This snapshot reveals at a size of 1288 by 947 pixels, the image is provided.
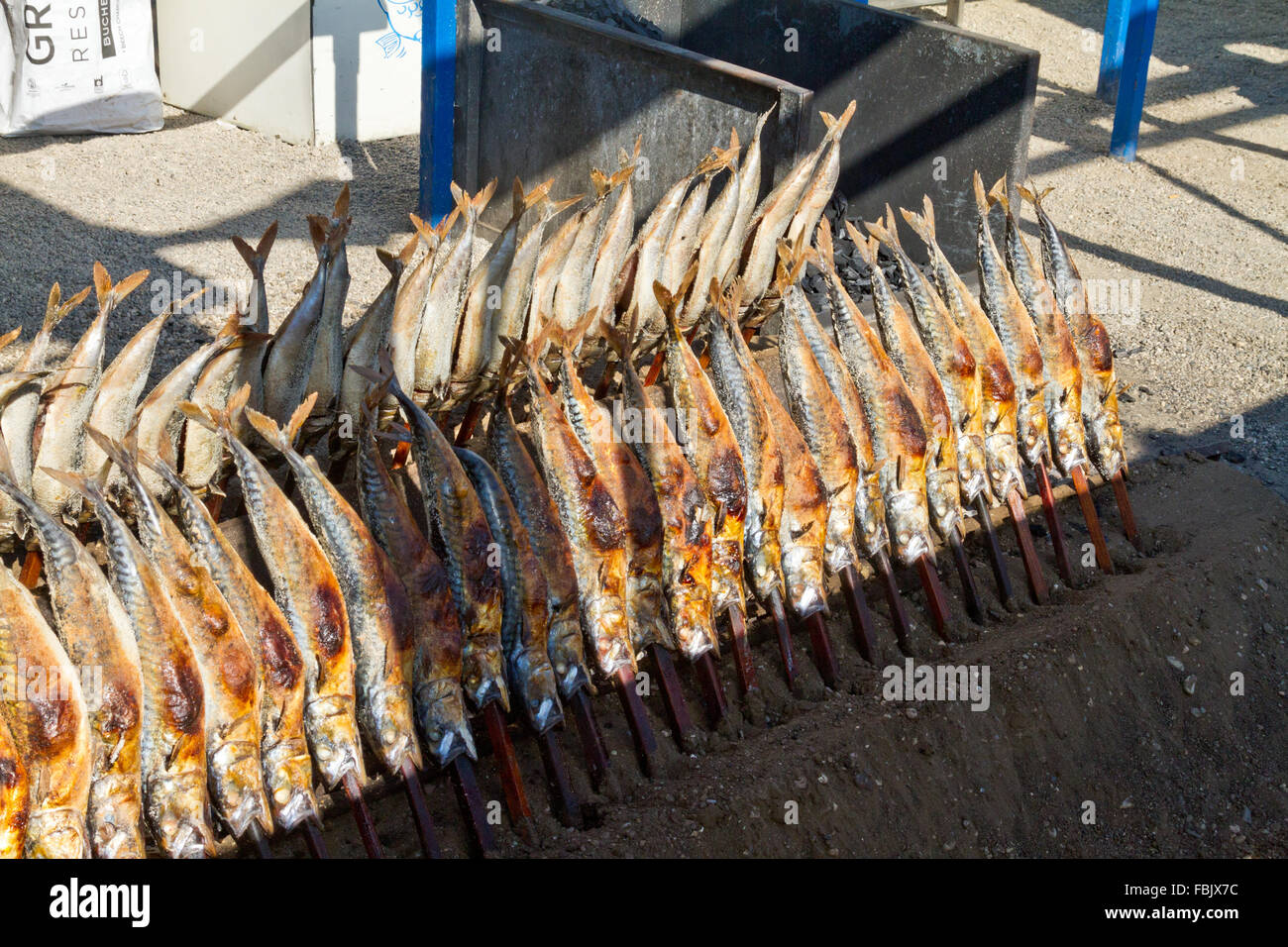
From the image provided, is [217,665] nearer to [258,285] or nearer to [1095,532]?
[258,285]

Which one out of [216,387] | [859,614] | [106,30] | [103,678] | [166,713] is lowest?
[859,614]

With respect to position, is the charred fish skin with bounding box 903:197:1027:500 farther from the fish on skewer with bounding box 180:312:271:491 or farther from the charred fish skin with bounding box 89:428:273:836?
the charred fish skin with bounding box 89:428:273:836

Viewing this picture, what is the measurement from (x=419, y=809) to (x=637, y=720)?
779 mm

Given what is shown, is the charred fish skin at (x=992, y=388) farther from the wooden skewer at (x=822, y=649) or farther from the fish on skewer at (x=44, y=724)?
the fish on skewer at (x=44, y=724)

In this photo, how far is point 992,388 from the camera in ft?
16.0

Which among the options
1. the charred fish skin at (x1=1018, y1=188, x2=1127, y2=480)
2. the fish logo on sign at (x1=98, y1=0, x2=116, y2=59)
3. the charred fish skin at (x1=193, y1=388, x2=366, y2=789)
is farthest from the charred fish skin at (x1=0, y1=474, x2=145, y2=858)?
the fish logo on sign at (x1=98, y1=0, x2=116, y2=59)

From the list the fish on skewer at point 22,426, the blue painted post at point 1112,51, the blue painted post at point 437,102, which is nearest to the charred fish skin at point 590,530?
the fish on skewer at point 22,426

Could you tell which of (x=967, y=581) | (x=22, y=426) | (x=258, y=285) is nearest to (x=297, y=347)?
(x=258, y=285)

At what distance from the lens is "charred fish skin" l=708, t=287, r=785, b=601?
4.16 metres

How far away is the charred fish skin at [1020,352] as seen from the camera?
5.01m

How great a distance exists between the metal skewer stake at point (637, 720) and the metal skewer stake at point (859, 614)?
3.30 feet

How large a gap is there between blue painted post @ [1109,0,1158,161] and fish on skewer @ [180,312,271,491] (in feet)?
29.0

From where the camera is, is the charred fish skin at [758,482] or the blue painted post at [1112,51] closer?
the charred fish skin at [758,482]
